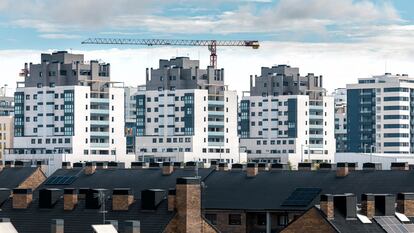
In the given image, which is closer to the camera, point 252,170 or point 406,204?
point 406,204

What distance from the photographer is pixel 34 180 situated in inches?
5669

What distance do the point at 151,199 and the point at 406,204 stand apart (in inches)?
663

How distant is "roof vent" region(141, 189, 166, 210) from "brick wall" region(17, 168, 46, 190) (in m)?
51.7

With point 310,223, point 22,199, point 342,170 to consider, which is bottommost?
point 310,223

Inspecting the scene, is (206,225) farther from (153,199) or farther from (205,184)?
(205,184)

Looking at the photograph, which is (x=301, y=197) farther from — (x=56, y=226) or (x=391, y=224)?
(x=56, y=226)

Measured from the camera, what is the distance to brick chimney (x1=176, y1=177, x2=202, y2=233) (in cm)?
8238

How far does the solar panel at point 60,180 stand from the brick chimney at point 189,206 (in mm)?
54231

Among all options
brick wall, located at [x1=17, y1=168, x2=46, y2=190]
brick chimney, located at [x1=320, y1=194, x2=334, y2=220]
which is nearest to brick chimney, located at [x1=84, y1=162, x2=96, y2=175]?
brick wall, located at [x1=17, y1=168, x2=46, y2=190]

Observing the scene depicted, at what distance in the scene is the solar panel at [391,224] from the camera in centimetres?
8681

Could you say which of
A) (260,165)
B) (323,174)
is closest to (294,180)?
(323,174)

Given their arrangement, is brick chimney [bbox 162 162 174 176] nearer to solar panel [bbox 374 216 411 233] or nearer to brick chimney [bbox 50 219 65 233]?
solar panel [bbox 374 216 411 233]

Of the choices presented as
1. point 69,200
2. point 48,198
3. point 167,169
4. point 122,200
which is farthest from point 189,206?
point 167,169

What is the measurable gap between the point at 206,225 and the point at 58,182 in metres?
56.4
